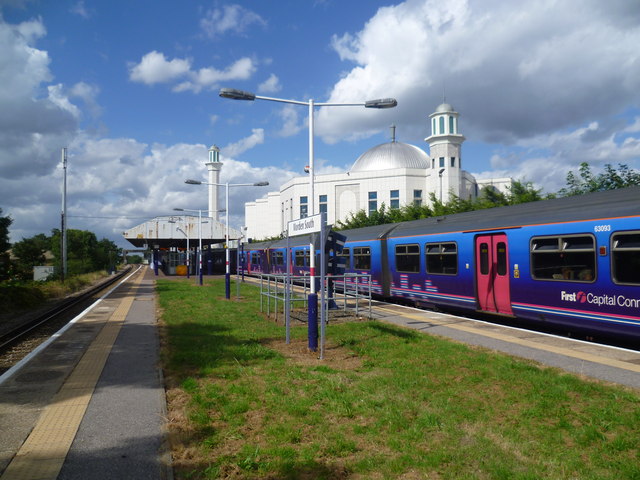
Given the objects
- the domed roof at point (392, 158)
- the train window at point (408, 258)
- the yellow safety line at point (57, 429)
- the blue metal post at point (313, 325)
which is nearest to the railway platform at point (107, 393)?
the yellow safety line at point (57, 429)

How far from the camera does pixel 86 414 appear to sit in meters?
5.70

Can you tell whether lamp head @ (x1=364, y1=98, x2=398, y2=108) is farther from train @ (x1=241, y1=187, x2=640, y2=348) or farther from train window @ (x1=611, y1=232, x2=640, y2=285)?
train window @ (x1=611, y1=232, x2=640, y2=285)

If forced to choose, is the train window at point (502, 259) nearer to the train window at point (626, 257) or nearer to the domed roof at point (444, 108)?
the train window at point (626, 257)

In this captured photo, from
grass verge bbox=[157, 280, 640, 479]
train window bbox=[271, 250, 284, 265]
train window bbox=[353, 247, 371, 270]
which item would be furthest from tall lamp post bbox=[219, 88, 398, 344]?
train window bbox=[271, 250, 284, 265]

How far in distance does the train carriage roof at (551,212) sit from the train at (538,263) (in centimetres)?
2

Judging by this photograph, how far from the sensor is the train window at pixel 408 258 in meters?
15.9

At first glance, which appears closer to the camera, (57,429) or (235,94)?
(57,429)

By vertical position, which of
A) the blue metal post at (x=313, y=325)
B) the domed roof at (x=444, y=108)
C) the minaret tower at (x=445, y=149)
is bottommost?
the blue metal post at (x=313, y=325)

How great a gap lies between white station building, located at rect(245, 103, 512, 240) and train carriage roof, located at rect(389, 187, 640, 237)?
43.1 m

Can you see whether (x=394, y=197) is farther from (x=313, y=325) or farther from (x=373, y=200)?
(x=313, y=325)

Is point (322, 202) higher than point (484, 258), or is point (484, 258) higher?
point (322, 202)

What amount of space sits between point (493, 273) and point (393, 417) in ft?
25.7

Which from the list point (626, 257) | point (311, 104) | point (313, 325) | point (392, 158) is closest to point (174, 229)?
point (392, 158)

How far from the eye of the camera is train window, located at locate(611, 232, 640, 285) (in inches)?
338
